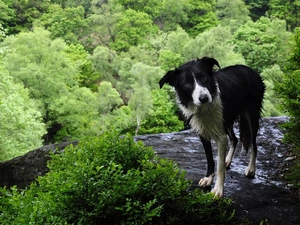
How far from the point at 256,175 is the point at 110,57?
3228 centimetres

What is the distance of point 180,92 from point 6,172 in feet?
13.1

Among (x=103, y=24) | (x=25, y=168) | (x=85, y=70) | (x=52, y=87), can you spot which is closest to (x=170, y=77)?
(x=25, y=168)

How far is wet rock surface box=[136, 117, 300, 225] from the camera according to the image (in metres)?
3.71

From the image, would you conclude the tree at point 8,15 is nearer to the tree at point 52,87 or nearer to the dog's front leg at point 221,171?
the tree at point 52,87

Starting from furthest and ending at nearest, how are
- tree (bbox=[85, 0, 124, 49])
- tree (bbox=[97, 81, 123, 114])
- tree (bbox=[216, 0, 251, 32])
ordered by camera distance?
tree (bbox=[216, 0, 251, 32])
tree (bbox=[85, 0, 124, 49])
tree (bbox=[97, 81, 123, 114])

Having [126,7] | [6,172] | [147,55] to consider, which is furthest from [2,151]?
[126,7]

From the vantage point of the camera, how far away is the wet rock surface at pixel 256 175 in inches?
146

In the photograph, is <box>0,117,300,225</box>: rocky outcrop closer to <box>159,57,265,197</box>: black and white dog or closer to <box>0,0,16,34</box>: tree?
<box>159,57,265,197</box>: black and white dog

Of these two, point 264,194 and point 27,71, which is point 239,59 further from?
point 264,194

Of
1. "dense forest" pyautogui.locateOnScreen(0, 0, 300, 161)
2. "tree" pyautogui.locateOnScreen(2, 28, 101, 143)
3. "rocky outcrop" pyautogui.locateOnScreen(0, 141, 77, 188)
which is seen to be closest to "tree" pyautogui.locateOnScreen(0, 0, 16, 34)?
"dense forest" pyautogui.locateOnScreen(0, 0, 300, 161)

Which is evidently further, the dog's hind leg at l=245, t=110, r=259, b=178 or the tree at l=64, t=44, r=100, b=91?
the tree at l=64, t=44, r=100, b=91

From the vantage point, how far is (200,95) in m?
3.50

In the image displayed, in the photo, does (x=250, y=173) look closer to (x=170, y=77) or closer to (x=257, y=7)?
(x=170, y=77)

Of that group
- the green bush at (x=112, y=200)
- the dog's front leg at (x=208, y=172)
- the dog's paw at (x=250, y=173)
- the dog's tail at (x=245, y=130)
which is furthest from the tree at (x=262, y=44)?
the green bush at (x=112, y=200)
